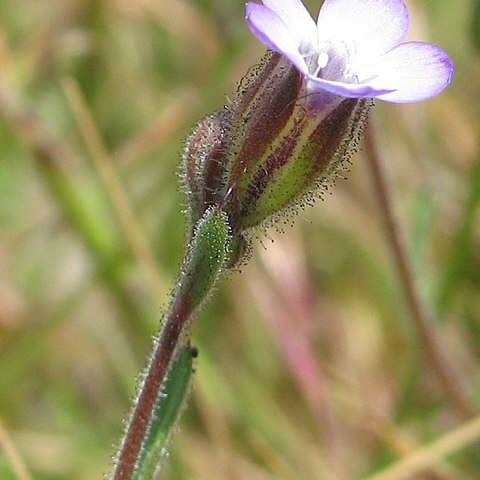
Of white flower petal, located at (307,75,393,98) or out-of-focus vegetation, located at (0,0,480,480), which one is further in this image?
out-of-focus vegetation, located at (0,0,480,480)

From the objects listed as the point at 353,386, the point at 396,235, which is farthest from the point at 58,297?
the point at 396,235

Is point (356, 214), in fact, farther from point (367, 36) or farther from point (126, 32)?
point (367, 36)

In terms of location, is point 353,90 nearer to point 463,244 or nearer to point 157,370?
point 157,370

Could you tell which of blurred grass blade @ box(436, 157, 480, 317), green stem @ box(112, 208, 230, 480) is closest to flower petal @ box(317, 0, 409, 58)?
green stem @ box(112, 208, 230, 480)

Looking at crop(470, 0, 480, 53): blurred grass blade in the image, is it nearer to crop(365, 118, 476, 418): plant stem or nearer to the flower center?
crop(365, 118, 476, 418): plant stem

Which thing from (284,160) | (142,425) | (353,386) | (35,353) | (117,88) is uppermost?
(117,88)
